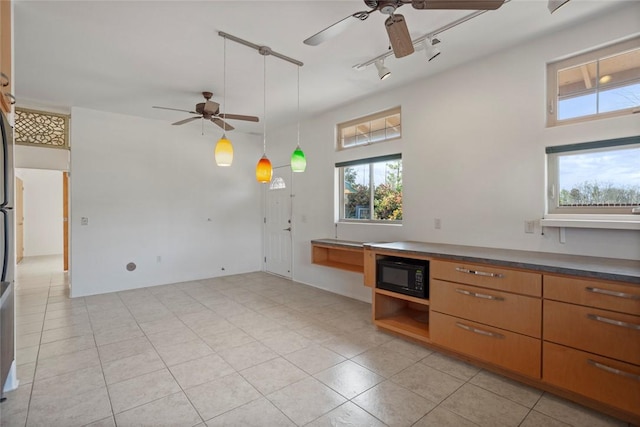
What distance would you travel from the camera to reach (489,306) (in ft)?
7.82

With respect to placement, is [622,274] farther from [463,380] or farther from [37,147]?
[37,147]

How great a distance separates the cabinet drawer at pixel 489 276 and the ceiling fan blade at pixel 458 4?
1.77 m

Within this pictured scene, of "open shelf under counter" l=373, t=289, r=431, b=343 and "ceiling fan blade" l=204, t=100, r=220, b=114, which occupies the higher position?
"ceiling fan blade" l=204, t=100, r=220, b=114

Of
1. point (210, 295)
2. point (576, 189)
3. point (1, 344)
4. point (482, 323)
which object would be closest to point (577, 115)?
point (576, 189)

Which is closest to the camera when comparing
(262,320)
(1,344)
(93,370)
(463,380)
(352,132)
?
(1,344)

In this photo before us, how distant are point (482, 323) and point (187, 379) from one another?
7.87 ft

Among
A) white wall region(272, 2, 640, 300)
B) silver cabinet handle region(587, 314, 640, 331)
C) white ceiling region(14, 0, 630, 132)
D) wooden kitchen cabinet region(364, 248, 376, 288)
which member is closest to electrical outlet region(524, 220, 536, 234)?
white wall region(272, 2, 640, 300)

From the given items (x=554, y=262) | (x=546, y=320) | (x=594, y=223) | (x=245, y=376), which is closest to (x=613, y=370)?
(x=546, y=320)

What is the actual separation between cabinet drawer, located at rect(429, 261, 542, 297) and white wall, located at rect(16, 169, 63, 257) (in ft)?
34.9

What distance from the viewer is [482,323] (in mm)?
2428

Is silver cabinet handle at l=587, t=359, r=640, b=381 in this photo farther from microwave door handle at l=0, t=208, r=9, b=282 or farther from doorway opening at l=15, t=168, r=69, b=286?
doorway opening at l=15, t=168, r=69, b=286

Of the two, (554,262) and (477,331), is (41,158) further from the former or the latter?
(554,262)

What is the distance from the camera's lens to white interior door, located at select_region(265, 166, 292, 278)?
229 inches

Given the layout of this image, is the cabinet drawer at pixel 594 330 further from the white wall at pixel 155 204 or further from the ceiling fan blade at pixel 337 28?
the white wall at pixel 155 204
